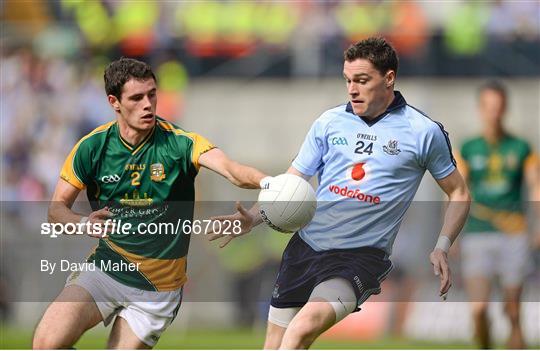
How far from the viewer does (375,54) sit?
826 centimetres

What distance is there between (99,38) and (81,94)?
1426mm

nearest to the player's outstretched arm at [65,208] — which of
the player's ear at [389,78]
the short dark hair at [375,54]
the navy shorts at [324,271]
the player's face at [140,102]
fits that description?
the player's face at [140,102]

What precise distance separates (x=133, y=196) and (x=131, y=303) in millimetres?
753

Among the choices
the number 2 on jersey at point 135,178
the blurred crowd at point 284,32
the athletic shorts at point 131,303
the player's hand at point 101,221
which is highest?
the number 2 on jersey at point 135,178

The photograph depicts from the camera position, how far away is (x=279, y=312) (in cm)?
846

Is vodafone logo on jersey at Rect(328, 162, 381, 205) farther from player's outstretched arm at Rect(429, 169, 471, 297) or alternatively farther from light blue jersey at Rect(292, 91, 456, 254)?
player's outstretched arm at Rect(429, 169, 471, 297)

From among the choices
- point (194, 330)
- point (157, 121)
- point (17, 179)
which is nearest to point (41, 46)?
point (17, 179)

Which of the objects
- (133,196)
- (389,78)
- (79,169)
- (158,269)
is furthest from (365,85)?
(79,169)

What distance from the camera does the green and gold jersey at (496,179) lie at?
12.7 metres

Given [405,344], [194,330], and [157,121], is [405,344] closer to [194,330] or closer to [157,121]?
[194,330]

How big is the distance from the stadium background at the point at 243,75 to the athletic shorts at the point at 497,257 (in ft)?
15.7

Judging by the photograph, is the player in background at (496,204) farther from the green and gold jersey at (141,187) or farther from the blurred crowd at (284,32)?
the blurred crowd at (284,32)

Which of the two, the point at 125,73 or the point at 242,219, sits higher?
the point at 125,73

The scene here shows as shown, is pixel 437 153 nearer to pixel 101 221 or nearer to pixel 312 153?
pixel 312 153
